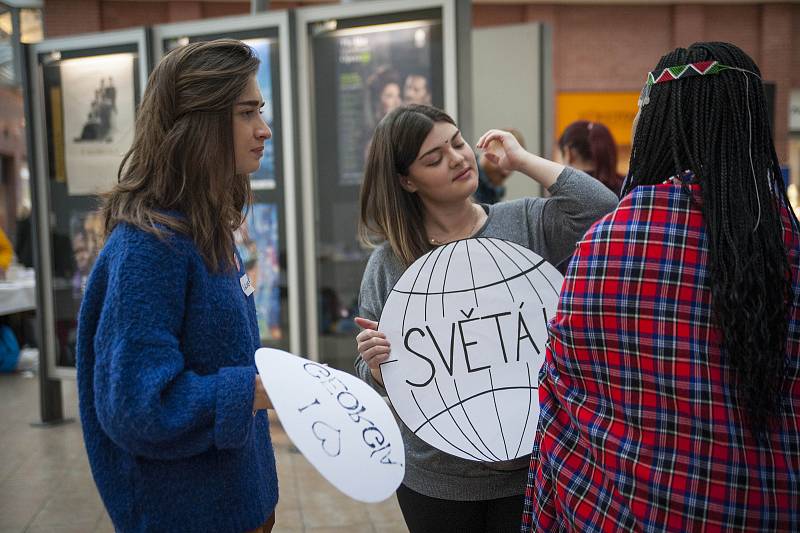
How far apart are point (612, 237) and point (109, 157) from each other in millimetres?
4626

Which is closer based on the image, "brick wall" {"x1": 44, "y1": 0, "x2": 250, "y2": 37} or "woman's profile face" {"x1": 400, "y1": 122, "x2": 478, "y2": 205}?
"woman's profile face" {"x1": 400, "y1": 122, "x2": 478, "y2": 205}

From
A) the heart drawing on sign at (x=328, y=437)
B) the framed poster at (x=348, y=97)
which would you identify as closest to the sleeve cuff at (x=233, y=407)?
the heart drawing on sign at (x=328, y=437)

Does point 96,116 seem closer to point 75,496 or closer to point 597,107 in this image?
point 75,496

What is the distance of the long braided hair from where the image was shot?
41.4 inches

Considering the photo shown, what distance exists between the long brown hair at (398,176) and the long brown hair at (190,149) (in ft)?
1.87

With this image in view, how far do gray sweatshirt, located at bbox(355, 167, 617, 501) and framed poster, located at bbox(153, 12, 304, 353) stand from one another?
2999 millimetres

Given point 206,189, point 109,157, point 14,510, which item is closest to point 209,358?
point 206,189

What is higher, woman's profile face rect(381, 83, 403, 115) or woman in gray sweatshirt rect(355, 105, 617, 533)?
woman's profile face rect(381, 83, 403, 115)

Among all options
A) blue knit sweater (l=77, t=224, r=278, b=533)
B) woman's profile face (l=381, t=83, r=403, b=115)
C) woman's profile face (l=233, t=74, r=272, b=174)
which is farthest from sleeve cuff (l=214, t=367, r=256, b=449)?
woman's profile face (l=381, t=83, r=403, b=115)

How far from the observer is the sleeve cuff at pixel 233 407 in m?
1.20

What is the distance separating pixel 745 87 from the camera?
115 cm

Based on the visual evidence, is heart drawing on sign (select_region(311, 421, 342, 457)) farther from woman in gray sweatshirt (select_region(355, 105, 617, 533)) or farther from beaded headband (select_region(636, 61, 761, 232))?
beaded headband (select_region(636, 61, 761, 232))

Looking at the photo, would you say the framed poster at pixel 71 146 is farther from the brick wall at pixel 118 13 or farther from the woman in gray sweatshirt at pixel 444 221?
the brick wall at pixel 118 13

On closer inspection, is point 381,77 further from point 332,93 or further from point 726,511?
point 726,511
